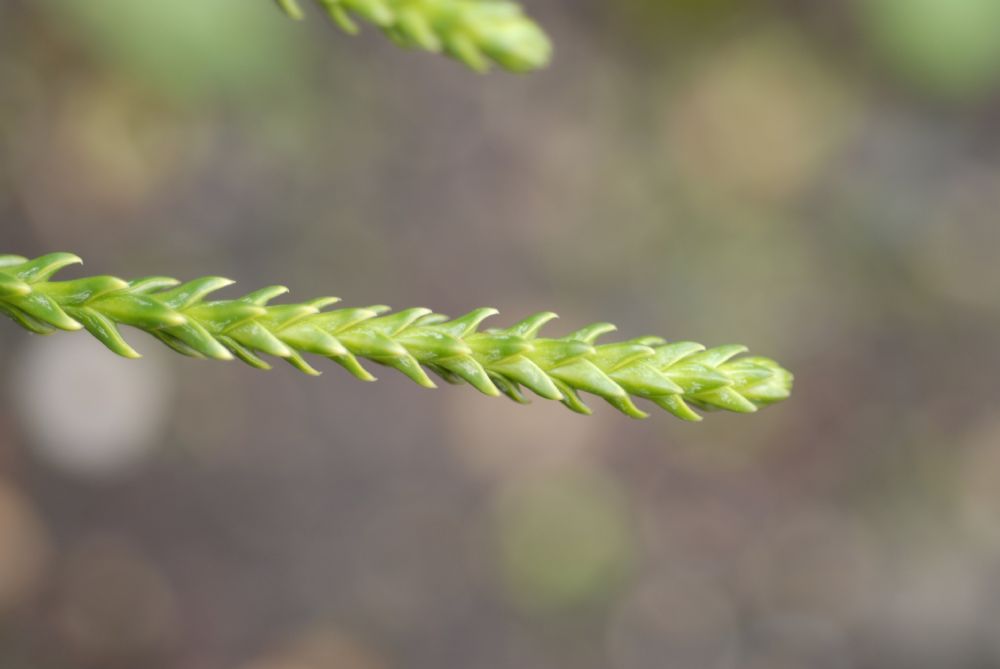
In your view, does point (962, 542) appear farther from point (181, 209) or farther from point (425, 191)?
point (181, 209)

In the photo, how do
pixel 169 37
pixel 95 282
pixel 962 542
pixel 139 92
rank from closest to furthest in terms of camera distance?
pixel 95 282
pixel 169 37
pixel 139 92
pixel 962 542

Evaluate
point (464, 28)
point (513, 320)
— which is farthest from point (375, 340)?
point (513, 320)

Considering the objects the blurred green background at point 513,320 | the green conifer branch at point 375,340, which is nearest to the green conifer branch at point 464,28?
the green conifer branch at point 375,340

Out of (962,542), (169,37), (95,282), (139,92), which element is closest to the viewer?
(95,282)

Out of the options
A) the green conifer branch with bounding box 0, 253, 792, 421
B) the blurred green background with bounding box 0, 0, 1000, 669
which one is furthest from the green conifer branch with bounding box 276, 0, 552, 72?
the blurred green background with bounding box 0, 0, 1000, 669

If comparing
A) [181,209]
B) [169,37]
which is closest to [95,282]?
[169,37]

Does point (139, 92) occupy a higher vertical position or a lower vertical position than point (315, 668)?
higher

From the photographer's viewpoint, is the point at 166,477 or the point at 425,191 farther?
the point at 425,191
